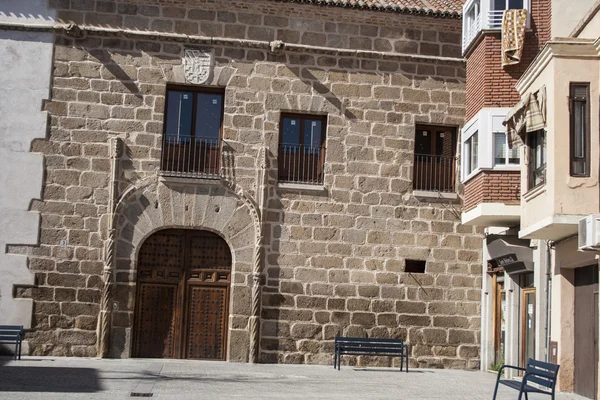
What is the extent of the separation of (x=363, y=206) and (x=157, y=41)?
17.3 ft

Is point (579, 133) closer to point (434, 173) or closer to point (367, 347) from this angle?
point (434, 173)

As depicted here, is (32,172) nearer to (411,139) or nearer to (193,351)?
(193,351)

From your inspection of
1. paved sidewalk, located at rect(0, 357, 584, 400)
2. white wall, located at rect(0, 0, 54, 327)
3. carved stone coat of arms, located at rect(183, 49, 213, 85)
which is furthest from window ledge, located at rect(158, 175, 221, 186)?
paved sidewalk, located at rect(0, 357, 584, 400)

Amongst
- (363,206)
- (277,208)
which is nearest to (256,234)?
(277,208)

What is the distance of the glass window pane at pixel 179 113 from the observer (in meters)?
17.9

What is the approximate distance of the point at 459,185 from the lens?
1836cm

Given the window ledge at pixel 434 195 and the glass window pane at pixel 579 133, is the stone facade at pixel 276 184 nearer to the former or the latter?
the window ledge at pixel 434 195

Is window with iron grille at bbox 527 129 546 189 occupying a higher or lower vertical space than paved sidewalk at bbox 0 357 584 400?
higher

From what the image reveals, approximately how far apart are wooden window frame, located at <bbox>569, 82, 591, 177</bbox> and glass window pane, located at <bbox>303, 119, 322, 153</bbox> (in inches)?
247

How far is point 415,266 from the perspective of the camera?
18.2m

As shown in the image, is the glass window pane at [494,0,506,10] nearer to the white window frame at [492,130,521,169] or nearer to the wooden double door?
the white window frame at [492,130,521,169]

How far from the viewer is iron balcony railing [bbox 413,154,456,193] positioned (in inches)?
725

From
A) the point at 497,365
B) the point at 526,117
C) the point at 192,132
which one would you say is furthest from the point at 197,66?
the point at 497,365

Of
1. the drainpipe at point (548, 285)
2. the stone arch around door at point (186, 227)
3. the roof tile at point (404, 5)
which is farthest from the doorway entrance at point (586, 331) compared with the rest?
the roof tile at point (404, 5)
